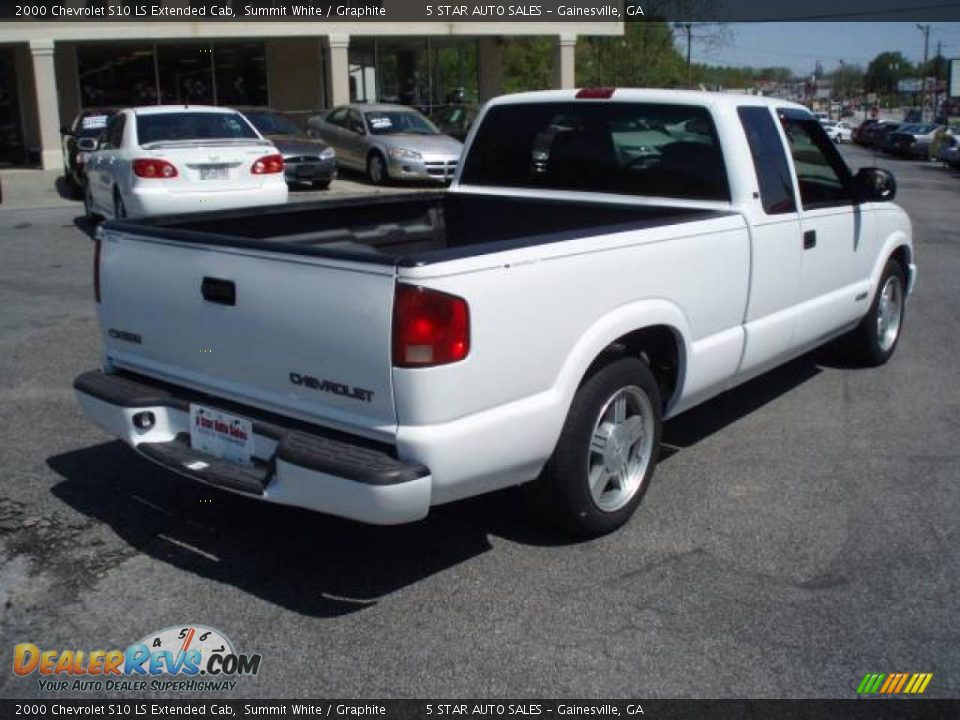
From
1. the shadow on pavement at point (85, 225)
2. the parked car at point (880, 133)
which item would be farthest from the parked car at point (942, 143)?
the shadow on pavement at point (85, 225)

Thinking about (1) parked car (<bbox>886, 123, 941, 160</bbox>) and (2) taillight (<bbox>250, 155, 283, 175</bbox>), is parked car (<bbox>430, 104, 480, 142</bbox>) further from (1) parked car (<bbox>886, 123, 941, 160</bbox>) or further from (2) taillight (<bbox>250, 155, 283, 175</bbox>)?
(1) parked car (<bbox>886, 123, 941, 160</bbox>)

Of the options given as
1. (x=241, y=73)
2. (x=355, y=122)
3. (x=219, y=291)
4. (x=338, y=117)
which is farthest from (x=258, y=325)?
(x=241, y=73)

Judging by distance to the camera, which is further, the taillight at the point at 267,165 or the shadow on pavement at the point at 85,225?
the shadow on pavement at the point at 85,225

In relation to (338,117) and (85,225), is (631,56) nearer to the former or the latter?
(338,117)

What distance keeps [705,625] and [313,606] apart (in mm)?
1431

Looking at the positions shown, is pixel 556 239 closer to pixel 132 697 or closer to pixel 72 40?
pixel 132 697

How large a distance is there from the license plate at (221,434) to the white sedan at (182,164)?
8395 millimetres

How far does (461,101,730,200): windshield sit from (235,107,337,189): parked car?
13084 millimetres

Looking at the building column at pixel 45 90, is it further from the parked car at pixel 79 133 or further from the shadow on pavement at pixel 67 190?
the parked car at pixel 79 133

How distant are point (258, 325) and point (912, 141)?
43736mm

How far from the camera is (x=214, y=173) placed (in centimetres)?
1298

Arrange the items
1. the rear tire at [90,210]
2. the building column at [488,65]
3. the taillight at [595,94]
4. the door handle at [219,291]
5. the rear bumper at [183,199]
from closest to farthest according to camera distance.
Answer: the door handle at [219,291]
the taillight at [595,94]
the rear bumper at [183,199]
the rear tire at [90,210]
the building column at [488,65]

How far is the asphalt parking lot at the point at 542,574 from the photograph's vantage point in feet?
11.7

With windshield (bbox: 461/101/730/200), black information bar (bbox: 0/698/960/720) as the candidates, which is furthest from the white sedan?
black information bar (bbox: 0/698/960/720)
